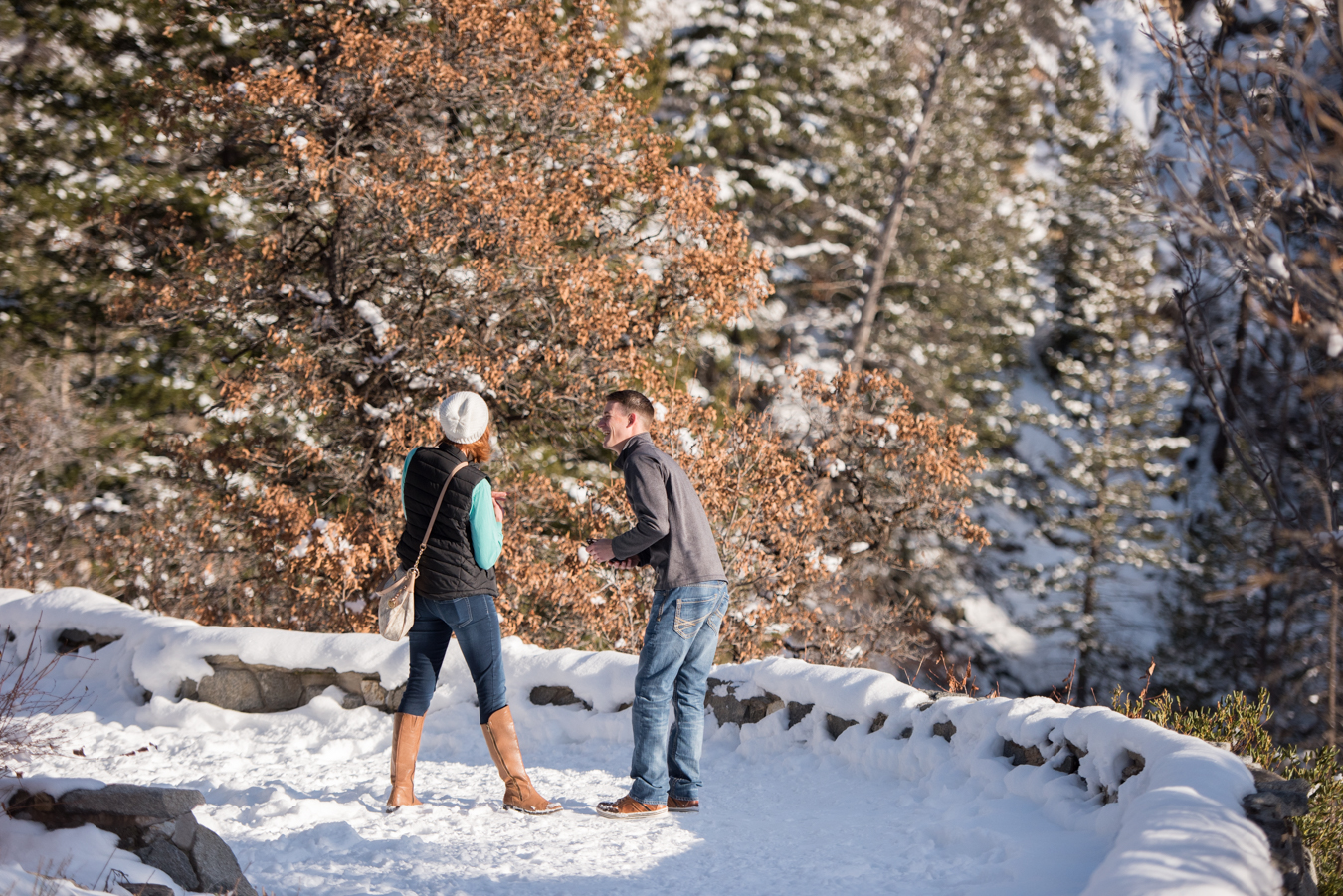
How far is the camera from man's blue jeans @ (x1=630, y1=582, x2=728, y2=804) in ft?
12.7

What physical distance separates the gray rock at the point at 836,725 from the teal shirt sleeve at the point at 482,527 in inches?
82.4

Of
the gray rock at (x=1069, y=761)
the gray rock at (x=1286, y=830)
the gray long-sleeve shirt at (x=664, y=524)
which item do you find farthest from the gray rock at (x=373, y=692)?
the gray rock at (x=1286, y=830)

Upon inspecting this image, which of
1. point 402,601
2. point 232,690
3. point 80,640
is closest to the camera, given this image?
point 402,601

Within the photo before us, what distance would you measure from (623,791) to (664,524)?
1.46m

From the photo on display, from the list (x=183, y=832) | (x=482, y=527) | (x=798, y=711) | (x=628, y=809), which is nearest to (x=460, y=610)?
(x=482, y=527)

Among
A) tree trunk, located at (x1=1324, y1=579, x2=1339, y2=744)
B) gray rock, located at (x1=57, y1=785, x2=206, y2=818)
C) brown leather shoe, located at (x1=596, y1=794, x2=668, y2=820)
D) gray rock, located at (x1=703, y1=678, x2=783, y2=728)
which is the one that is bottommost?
tree trunk, located at (x1=1324, y1=579, x2=1339, y2=744)

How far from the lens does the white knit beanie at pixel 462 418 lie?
3900 mm

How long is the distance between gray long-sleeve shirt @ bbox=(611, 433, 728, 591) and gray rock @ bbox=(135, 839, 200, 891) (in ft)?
5.91

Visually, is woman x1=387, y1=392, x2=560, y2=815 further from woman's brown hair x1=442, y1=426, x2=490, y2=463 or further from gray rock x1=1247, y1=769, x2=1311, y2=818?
gray rock x1=1247, y1=769, x2=1311, y2=818

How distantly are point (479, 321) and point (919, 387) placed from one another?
39.3 feet

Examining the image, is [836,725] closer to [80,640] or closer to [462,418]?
[462,418]

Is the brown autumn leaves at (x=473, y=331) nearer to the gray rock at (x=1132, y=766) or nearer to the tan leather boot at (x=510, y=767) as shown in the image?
the tan leather boot at (x=510, y=767)

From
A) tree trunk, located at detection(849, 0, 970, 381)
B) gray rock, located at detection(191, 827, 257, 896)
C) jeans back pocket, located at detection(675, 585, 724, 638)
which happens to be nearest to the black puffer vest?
jeans back pocket, located at detection(675, 585, 724, 638)

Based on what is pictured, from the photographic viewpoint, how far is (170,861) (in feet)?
9.48
